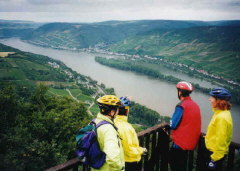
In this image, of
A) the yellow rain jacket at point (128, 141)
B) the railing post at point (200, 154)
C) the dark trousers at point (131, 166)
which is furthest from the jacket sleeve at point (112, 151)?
the railing post at point (200, 154)

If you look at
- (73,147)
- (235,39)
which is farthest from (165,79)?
(235,39)

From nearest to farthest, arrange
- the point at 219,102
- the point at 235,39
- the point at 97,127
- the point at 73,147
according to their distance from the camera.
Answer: the point at 97,127 < the point at 219,102 < the point at 73,147 < the point at 235,39

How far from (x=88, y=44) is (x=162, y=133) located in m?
183

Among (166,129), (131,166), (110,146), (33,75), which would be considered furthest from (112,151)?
(33,75)

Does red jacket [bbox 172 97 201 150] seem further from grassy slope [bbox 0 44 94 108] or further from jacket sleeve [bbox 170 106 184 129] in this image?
grassy slope [bbox 0 44 94 108]

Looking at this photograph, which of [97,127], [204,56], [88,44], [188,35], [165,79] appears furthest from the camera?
[88,44]

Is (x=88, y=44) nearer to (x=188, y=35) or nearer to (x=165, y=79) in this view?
(x=188, y=35)

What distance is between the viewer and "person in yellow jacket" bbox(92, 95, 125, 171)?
2.26m

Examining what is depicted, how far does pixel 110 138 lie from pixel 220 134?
1.71 metres

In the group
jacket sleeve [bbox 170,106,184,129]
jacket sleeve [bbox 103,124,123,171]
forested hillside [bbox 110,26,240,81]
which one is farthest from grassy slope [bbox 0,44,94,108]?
forested hillside [bbox 110,26,240,81]

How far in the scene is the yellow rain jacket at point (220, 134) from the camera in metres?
3.03

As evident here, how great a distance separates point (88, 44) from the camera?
181 meters

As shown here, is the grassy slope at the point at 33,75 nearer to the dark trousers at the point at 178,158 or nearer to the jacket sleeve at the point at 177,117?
the dark trousers at the point at 178,158

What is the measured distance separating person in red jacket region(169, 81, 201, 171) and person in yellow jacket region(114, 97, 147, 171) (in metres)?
0.69
